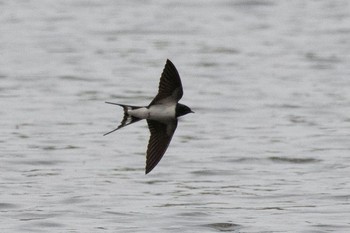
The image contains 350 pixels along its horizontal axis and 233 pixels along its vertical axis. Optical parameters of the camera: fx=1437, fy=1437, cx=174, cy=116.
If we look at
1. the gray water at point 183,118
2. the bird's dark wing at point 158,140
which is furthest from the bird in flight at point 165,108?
the gray water at point 183,118

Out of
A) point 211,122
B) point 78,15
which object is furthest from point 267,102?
point 78,15

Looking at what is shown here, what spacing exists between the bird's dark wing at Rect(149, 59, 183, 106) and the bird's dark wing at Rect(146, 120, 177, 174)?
215mm

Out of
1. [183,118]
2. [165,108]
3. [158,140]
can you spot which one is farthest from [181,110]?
[183,118]

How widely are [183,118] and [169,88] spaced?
6449 millimetres

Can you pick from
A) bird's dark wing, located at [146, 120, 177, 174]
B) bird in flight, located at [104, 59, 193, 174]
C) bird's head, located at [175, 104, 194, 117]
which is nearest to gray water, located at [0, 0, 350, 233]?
bird's dark wing, located at [146, 120, 177, 174]

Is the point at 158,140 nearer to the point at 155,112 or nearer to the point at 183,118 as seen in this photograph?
the point at 155,112

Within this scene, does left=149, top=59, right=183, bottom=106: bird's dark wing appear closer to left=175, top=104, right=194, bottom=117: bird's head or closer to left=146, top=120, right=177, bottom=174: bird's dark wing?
left=175, top=104, right=194, bottom=117: bird's head

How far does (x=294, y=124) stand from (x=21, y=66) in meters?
4.70

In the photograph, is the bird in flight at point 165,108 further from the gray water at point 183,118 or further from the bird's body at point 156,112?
the gray water at point 183,118

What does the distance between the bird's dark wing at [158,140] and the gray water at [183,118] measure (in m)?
1.03

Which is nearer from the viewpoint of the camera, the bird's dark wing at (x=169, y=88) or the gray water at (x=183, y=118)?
the bird's dark wing at (x=169, y=88)

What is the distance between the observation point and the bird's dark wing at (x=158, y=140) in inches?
347

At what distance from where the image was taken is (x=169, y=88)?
28.4 ft

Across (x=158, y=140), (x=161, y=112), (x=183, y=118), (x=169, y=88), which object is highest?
(x=169, y=88)
